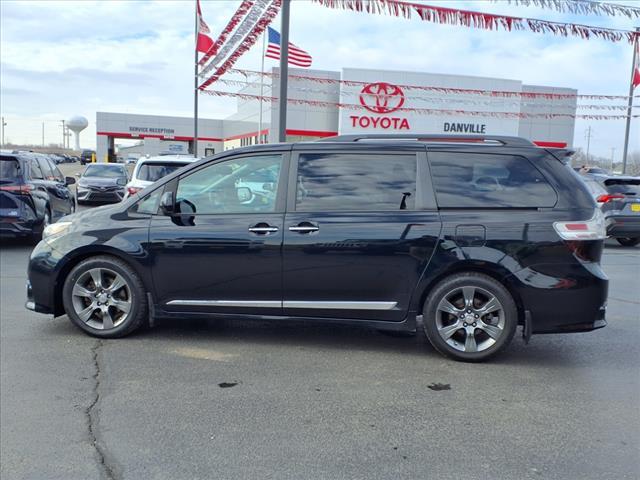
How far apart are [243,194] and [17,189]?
6.79 metres

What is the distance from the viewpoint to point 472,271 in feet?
15.9

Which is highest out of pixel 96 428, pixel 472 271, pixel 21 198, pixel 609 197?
pixel 609 197

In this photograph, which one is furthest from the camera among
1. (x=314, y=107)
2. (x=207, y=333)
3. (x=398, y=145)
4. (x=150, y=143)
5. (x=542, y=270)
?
(x=150, y=143)

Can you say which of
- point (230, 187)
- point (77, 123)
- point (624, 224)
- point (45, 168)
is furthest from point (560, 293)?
point (77, 123)

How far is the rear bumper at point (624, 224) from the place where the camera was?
41.5 feet

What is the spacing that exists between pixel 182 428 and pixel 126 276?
78.3 inches

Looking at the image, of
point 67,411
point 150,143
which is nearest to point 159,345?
point 67,411

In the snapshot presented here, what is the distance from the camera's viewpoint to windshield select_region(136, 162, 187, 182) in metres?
12.1

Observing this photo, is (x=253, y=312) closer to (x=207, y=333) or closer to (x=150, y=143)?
(x=207, y=333)

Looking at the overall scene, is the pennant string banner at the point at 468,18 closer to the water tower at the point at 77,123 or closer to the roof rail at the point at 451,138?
the roof rail at the point at 451,138

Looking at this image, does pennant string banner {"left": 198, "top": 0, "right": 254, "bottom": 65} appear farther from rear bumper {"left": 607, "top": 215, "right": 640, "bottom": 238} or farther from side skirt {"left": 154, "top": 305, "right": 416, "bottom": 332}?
rear bumper {"left": 607, "top": 215, "right": 640, "bottom": 238}

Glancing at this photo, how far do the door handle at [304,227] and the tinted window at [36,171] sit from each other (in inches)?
305

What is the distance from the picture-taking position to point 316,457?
3250 mm

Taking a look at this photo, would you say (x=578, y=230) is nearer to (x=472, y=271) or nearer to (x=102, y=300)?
(x=472, y=271)
